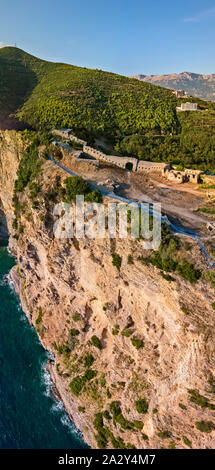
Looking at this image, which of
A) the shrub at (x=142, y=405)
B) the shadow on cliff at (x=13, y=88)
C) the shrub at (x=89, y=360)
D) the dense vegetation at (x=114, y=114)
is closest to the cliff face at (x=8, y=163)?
the shadow on cliff at (x=13, y=88)

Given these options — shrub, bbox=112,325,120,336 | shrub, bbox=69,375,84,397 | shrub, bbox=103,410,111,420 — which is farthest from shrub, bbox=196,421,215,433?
shrub, bbox=69,375,84,397

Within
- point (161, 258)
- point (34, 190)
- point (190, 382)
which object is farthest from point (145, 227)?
point (34, 190)

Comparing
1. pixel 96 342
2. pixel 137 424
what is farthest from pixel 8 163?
pixel 137 424

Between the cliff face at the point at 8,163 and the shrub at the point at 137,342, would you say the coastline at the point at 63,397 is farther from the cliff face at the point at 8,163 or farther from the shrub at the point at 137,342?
the cliff face at the point at 8,163

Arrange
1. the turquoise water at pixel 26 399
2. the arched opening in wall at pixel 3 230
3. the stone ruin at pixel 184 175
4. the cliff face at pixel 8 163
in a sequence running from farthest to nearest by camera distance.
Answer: the arched opening in wall at pixel 3 230
the cliff face at pixel 8 163
the stone ruin at pixel 184 175
the turquoise water at pixel 26 399

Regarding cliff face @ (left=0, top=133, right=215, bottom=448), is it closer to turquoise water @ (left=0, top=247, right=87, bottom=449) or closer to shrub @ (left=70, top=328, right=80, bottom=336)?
shrub @ (left=70, top=328, right=80, bottom=336)

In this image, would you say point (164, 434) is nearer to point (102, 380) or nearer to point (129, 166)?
point (102, 380)

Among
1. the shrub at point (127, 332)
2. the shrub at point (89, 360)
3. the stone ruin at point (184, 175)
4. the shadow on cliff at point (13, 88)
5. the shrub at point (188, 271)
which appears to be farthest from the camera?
the shadow on cliff at point (13, 88)
